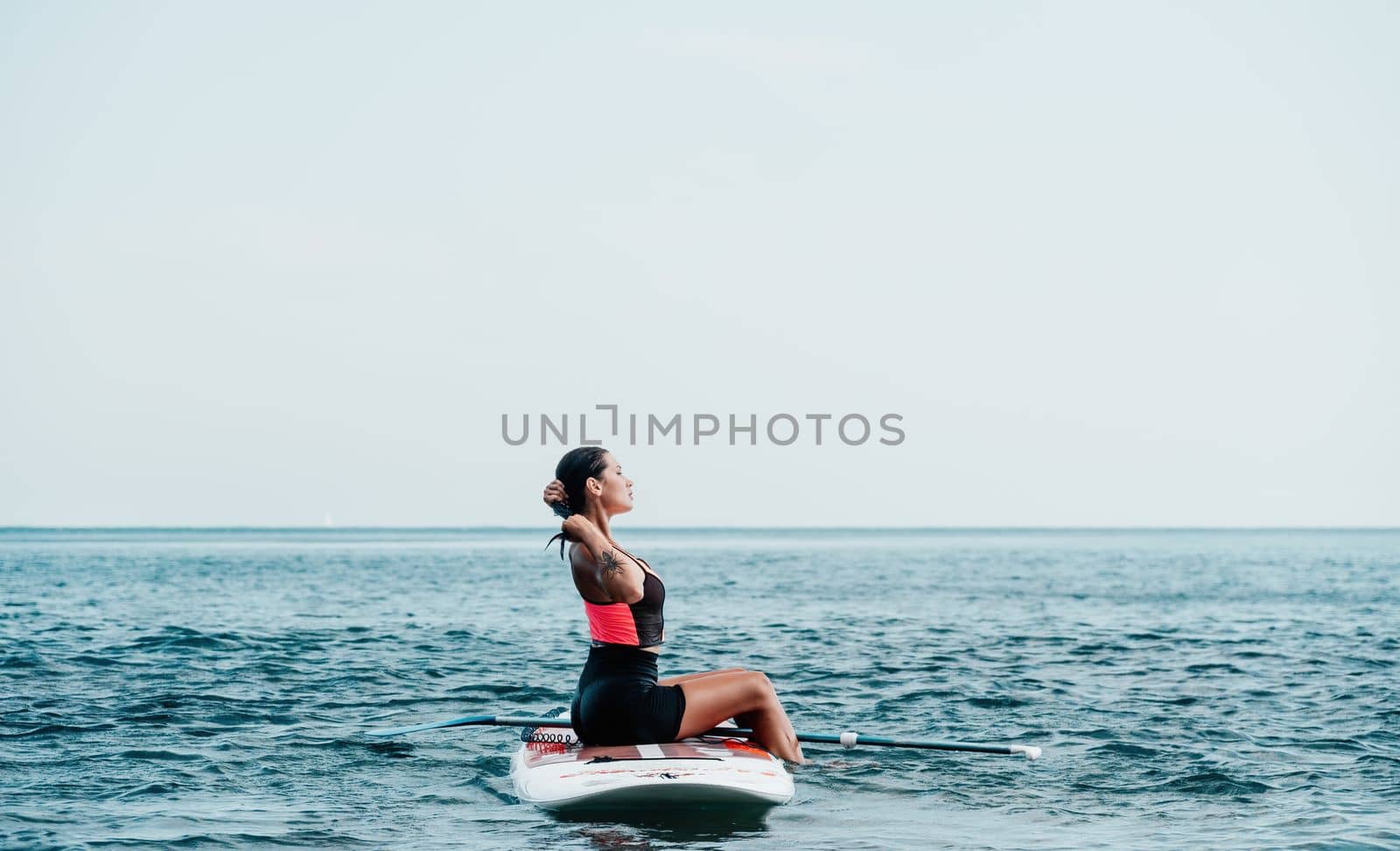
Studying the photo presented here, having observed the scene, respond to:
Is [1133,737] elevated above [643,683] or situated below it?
below

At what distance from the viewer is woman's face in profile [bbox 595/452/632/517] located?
344 inches

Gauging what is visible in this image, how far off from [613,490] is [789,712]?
17.9ft

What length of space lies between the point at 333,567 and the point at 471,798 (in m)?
41.8

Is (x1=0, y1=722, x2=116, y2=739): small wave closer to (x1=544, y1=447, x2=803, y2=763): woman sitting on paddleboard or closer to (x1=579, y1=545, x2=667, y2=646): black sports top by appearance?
(x1=544, y1=447, x2=803, y2=763): woman sitting on paddleboard

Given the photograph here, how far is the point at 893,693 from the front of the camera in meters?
14.6

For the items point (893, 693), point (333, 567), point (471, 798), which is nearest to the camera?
point (471, 798)

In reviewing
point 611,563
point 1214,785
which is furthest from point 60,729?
point 1214,785

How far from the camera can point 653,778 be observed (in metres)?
8.37

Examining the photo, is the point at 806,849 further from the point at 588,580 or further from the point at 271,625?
the point at 271,625

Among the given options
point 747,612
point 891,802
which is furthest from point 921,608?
point 891,802

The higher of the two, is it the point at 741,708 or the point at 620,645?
the point at 620,645

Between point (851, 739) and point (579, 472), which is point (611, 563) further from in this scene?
point (851, 739)

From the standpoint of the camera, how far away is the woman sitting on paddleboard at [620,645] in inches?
338

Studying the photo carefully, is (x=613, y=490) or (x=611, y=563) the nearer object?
(x=611, y=563)
